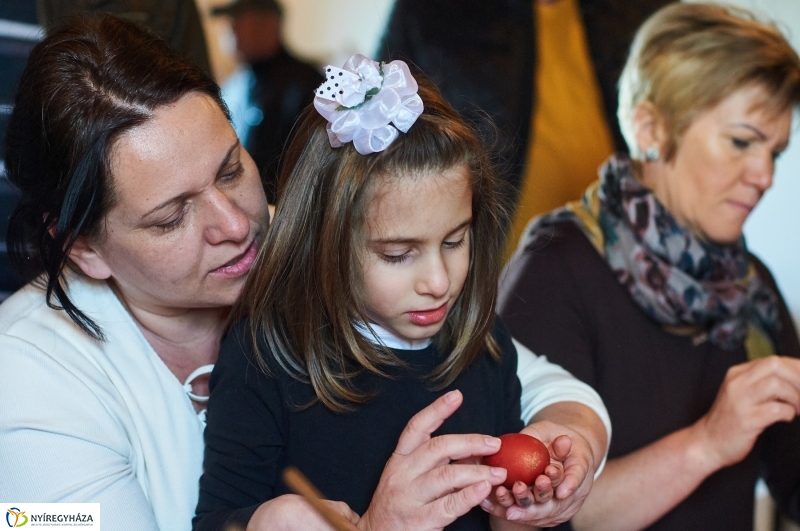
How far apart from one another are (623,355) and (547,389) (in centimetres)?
33

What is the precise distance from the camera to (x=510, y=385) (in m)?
1.16

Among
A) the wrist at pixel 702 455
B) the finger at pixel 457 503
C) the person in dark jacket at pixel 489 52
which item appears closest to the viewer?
the finger at pixel 457 503

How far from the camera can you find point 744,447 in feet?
4.16

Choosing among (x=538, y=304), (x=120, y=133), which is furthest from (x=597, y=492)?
(x=120, y=133)

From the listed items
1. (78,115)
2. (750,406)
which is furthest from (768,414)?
(78,115)

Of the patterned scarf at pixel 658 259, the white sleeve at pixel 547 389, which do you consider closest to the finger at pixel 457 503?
the white sleeve at pixel 547 389

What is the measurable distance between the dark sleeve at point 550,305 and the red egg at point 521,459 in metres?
0.44

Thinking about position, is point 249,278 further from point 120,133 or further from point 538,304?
point 538,304

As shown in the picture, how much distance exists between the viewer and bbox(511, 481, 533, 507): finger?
903mm

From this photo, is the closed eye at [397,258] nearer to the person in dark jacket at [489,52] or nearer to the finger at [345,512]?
the finger at [345,512]

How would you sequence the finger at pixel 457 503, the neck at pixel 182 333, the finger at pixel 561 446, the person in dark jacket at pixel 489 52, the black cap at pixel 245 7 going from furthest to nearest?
the person in dark jacket at pixel 489 52
the black cap at pixel 245 7
the neck at pixel 182 333
the finger at pixel 561 446
the finger at pixel 457 503

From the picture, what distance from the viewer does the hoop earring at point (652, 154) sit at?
1562mm

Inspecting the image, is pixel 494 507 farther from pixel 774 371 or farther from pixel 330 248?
pixel 774 371

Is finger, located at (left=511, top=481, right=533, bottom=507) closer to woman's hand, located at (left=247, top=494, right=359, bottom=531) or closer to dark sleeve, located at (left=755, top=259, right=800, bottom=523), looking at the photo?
woman's hand, located at (left=247, top=494, right=359, bottom=531)
